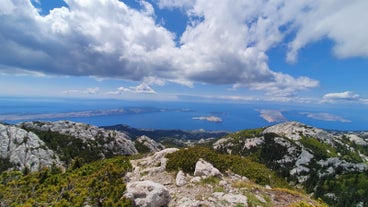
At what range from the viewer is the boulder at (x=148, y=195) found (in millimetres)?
14789

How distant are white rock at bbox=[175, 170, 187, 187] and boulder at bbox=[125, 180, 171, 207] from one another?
2.92 m

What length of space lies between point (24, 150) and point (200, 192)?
115007 millimetres

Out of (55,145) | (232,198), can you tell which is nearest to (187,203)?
(232,198)

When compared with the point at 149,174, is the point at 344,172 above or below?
below

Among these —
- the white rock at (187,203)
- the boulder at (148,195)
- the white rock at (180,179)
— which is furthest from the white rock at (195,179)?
the boulder at (148,195)

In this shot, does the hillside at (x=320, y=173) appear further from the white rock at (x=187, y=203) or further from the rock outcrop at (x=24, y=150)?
the white rock at (x=187, y=203)

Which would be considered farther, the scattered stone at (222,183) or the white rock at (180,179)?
the scattered stone at (222,183)

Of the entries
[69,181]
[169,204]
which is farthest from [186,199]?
[69,181]

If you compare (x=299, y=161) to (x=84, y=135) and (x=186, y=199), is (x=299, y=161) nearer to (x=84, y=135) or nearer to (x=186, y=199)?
(x=84, y=135)

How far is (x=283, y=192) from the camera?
18.8 metres

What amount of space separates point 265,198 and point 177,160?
9.86m

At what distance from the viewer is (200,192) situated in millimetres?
17594

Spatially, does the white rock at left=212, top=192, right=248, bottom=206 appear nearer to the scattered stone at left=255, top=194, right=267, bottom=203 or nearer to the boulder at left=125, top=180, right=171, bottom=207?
the scattered stone at left=255, top=194, right=267, bottom=203

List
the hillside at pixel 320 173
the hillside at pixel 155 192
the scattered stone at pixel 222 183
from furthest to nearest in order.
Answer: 1. the hillside at pixel 320 173
2. the scattered stone at pixel 222 183
3. the hillside at pixel 155 192
